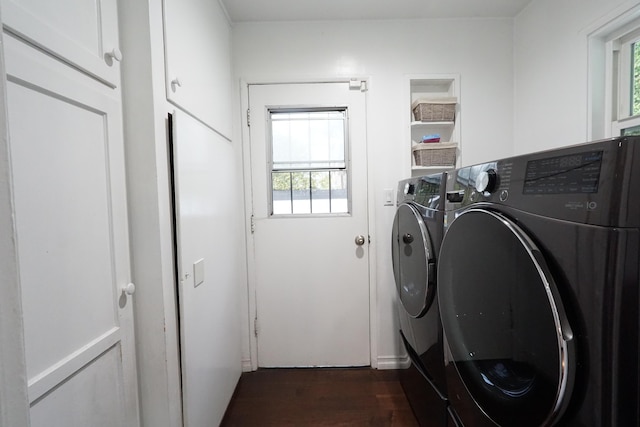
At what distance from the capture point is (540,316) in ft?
1.94

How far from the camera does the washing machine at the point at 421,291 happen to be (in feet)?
3.60

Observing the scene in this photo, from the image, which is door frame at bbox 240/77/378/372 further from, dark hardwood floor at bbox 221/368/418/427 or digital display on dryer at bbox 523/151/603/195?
digital display on dryer at bbox 523/151/603/195

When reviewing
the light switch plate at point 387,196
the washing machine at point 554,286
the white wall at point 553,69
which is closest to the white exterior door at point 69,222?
the washing machine at point 554,286

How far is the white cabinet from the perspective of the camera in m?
1.83

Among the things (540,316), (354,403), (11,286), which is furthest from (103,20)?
(354,403)

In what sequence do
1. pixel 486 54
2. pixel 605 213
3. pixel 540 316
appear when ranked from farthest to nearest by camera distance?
pixel 486 54, pixel 540 316, pixel 605 213

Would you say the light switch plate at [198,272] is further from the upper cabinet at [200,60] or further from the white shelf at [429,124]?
the white shelf at [429,124]

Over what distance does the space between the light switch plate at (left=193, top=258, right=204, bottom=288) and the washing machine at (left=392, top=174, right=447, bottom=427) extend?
3.35ft

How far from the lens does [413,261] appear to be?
1.31m

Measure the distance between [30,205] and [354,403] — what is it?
1823 mm

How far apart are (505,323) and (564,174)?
1.35ft

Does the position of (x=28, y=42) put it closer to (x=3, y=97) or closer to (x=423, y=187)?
(x=3, y=97)

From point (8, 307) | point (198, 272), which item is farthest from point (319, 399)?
point (8, 307)

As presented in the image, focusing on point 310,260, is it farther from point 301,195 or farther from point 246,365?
point 246,365
